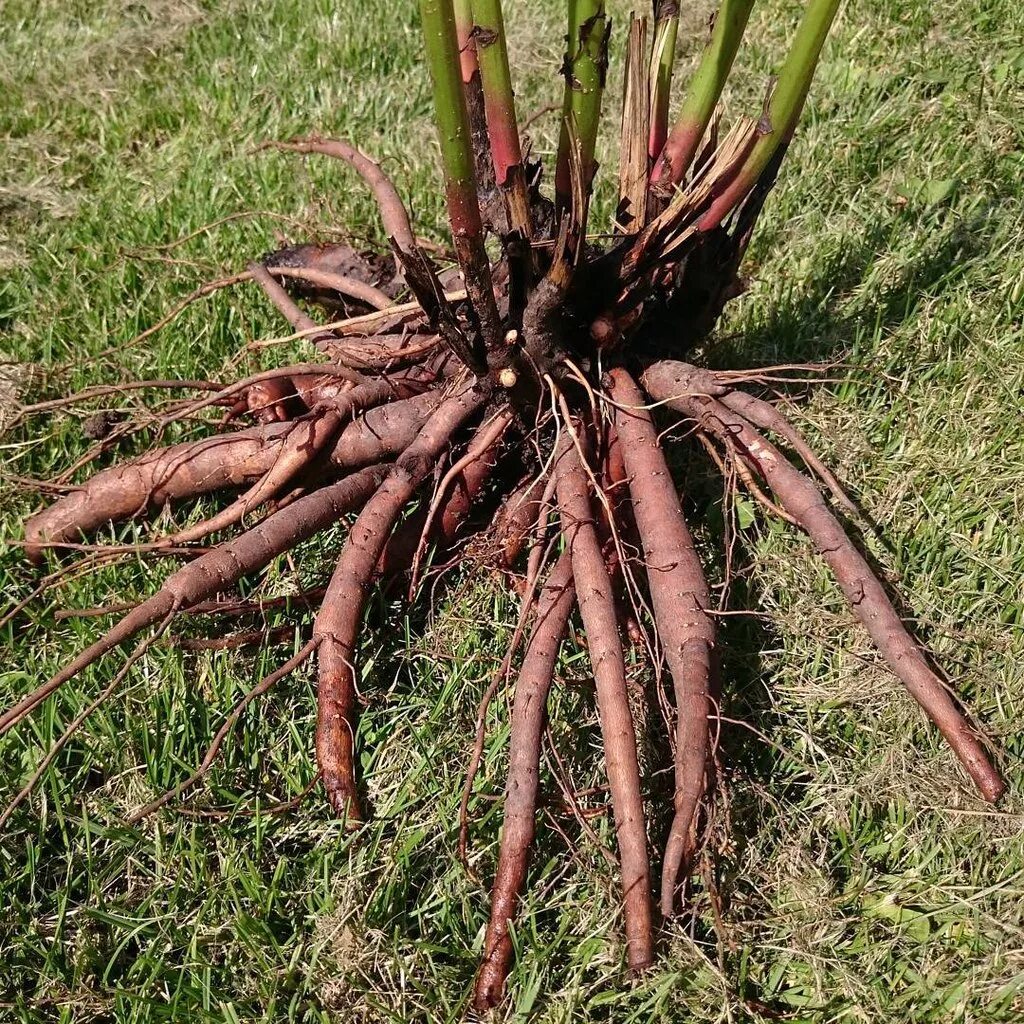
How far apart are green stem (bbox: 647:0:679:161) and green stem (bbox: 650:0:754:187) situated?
0.02 m

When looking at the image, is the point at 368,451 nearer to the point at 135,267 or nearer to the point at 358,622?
the point at 358,622

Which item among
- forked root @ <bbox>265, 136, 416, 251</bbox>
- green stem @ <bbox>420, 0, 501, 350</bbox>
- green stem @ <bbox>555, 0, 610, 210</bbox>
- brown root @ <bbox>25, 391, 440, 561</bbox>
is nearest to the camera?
green stem @ <bbox>420, 0, 501, 350</bbox>

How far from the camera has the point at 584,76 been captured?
159 cm

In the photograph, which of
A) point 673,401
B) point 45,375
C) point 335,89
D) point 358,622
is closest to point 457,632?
point 358,622

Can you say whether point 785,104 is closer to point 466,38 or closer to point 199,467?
point 466,38

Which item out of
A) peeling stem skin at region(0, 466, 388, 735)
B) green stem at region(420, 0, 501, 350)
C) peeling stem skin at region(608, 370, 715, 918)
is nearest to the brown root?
peeling stem skin at region(0, 466, 388, 735)

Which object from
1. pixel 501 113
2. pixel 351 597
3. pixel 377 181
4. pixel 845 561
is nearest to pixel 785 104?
pixel 501 113

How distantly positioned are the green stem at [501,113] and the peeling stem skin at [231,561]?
1.85 ft

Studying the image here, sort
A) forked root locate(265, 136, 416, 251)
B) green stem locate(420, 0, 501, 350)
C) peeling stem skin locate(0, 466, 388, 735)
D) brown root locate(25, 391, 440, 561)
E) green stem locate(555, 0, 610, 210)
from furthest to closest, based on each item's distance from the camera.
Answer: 1. forked root locate(265, 136, 416, 251)
2. brown root locate(25, 391, 440, 561)
3. peeling stem skin locate(0, 466, 388, 735)
4. green stem locate(555, 0, 610, 210)
5. green stem locate(420, 0, 501, 350)

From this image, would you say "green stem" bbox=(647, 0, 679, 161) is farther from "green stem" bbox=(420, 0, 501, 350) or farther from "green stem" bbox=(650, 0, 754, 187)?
"green stem" bbox=(420, 0, 501, 350)

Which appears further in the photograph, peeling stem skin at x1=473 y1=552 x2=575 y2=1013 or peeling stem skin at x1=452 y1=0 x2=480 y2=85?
peeling stem skin at x1=452 y1=0 x2=480 y2=85

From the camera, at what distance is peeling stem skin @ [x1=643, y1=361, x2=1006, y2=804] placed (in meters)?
1.57

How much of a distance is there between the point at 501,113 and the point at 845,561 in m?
0.92

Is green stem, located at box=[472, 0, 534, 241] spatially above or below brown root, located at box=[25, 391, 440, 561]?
above
